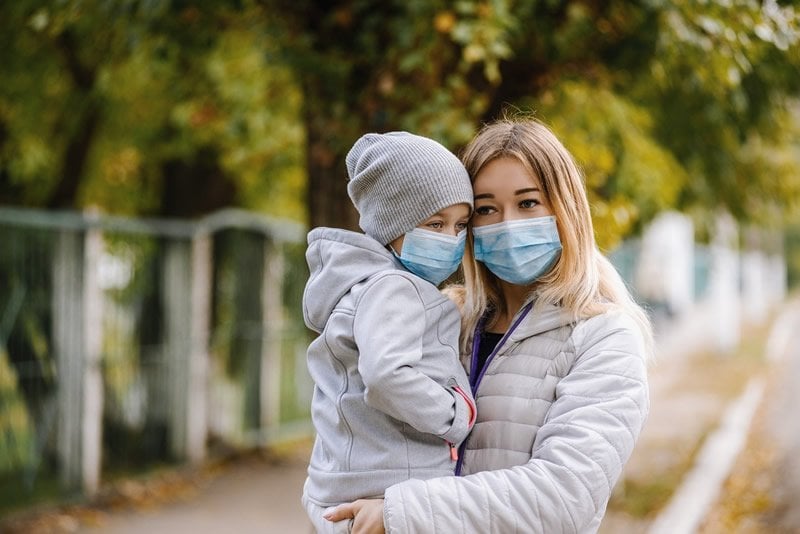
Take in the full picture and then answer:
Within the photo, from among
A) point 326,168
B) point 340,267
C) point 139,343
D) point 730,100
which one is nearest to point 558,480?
point 340,267

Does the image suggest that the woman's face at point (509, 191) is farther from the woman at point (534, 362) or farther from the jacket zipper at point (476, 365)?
the jacket zipper at point (476, 365)

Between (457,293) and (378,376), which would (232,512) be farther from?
(378,376)

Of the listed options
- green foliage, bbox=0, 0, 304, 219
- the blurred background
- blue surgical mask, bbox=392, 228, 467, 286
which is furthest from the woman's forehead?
green foliage, bbox=0, 0, 304, 219

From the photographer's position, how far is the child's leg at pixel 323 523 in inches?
78.5

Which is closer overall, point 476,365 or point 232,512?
point 476,365

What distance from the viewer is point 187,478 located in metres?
8.83

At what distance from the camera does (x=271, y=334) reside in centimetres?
1048

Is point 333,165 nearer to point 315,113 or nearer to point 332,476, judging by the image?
point 315,113

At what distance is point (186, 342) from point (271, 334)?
4.86ft

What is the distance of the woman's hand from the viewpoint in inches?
76.6

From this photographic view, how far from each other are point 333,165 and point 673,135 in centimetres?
339

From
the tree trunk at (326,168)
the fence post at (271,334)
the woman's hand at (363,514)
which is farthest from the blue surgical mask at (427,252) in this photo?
the fence post at (271,334)

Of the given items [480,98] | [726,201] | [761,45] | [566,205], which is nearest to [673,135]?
[726,201]

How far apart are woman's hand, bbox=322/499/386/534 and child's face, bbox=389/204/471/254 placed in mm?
557
